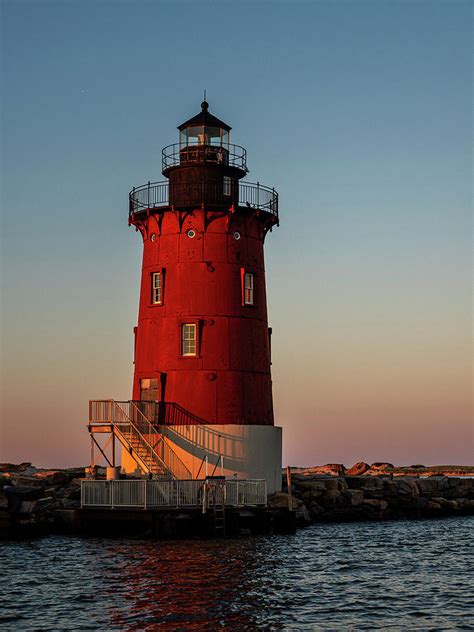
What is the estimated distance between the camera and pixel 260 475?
45531mm

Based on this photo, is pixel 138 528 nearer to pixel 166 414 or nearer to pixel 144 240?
pixel 166 414

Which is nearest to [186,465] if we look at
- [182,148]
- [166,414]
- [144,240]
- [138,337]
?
[166,414]

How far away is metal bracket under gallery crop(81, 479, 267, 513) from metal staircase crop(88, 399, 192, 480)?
3.08m

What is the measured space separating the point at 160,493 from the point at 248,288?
1205 cm

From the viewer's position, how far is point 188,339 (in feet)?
152

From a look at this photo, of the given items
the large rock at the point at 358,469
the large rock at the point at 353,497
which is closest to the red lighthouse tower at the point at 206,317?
the large rock at the point at 353,497

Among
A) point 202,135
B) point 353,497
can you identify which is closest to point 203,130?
point 202,135

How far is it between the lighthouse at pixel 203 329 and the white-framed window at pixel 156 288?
0.19 ft

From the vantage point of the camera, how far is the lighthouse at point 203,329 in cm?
4522

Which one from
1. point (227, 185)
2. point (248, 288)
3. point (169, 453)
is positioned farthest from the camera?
point (227, 185)

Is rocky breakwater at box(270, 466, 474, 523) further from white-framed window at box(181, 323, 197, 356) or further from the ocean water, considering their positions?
white-framed window at box(181, 323, 197, 356)

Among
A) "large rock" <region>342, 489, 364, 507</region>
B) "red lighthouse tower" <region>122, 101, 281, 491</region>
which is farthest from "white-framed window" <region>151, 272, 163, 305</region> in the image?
"large rock" <region>342, 489, 364, 507</region>

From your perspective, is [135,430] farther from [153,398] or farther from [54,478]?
[54,478]

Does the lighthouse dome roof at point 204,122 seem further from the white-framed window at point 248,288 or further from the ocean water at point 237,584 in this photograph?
the ocean water at point 237,584
